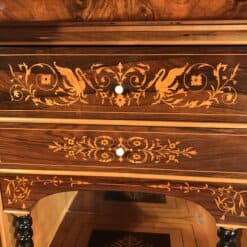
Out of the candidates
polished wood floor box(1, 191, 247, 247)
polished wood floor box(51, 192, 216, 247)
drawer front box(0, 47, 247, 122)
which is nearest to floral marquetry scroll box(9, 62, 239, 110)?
drawer front box(0, 47, 247, 122)

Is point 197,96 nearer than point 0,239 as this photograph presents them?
Yes

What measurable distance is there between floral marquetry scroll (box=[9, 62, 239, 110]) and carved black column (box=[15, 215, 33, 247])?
0.32m

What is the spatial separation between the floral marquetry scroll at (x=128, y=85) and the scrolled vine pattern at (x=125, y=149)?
8cm

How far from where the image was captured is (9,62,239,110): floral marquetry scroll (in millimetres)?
649

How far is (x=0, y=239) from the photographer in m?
0.84

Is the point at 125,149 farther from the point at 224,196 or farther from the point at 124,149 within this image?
the point at 224,196

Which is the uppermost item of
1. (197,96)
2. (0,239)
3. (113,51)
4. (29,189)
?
(113,51)

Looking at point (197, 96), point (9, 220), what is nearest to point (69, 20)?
point (197, 96)

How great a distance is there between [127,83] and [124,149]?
146 millimetres

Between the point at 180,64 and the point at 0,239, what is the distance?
24.3 inches

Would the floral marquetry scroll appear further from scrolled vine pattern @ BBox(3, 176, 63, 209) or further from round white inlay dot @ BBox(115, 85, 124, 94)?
scrolled vine pattern @ BBox(3, 176, 63, 209)

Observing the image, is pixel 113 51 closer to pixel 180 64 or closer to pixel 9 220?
pixel 180 64

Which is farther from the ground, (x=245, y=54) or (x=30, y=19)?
(x=30, y=19)

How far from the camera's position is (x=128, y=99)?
0.68 meters
